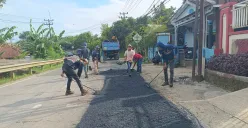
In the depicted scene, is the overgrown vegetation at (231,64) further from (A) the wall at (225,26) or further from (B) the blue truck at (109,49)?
(B) the blue truck at (109,49)

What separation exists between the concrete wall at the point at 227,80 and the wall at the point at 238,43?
136 cm

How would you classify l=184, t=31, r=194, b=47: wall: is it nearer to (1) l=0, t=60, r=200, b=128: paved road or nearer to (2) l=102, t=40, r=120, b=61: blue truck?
(2) l=102, t=40, r=120, b=61: blue truck

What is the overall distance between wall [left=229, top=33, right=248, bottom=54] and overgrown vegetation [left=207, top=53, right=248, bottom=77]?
0.76m

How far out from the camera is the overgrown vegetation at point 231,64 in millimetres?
8789

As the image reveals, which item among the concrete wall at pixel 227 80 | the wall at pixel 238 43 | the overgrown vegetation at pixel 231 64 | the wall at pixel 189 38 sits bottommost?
the concrete wall at pixel 227 80

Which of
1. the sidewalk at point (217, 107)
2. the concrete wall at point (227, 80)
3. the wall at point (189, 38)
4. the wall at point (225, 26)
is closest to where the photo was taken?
the sidewalk at point (217, 107)

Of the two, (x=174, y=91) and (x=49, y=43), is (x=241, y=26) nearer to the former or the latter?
(x=174, y=91)

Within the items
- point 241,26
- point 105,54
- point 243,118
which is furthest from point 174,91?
point 105,54

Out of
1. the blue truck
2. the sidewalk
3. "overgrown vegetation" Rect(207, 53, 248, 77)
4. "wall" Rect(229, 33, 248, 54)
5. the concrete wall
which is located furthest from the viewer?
the blue truck

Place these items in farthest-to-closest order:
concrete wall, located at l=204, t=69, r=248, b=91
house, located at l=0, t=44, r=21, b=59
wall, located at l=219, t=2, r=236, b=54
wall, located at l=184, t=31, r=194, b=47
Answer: house, located at l=0, t=44, r=21, b=59, wall, located at l=184, t=31, r=194, b=47, wall, located at l=219, t=2, r=236, b=54, concrete wall, located at l=204, t=69, r=248, b=91

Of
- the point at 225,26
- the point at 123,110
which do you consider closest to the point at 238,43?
the point at 225,26

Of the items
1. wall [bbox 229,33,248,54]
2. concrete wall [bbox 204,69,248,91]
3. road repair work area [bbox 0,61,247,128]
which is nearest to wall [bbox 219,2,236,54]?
wall [bbox 229,33,248,54]

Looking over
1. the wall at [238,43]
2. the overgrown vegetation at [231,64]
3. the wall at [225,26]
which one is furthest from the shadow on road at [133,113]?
the wall at [225,26]

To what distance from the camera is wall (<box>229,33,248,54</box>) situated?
34.7 ft
